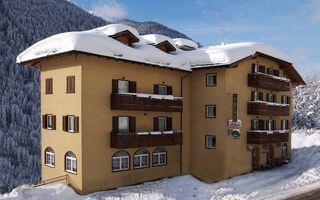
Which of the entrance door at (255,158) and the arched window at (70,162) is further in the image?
the entrance door at (255,158)

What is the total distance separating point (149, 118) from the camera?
964 inches

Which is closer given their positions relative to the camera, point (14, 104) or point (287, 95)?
point (287, 95)

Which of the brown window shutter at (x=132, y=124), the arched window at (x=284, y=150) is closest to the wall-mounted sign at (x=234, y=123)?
the brown window shutter at (x=132, y=124)

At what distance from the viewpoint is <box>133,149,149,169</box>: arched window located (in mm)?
23281

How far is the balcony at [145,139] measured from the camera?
21.2 meters

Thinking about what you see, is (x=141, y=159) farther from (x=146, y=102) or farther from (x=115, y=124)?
(x=146, y=102)

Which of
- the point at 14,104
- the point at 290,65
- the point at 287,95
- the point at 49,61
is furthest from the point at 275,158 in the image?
the point at 14,104

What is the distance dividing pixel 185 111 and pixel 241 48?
27.0 ft

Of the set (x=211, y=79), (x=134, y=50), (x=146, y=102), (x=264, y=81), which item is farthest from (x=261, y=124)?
(x=134, y=50)

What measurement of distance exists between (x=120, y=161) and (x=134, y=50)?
9.09 m

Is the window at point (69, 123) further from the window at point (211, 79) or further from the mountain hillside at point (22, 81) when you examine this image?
the mountain hillside at point (22, 81)

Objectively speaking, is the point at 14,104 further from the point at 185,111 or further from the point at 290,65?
the point at 290,65

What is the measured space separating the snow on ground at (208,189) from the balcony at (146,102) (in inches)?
250

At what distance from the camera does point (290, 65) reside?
109ft
